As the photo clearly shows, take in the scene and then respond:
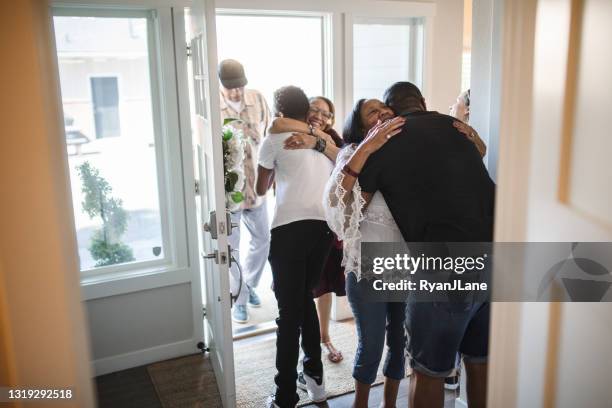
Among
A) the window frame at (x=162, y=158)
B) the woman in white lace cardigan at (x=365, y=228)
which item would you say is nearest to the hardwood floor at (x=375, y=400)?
the woman in white lace cardigan at (x=365, y=228)

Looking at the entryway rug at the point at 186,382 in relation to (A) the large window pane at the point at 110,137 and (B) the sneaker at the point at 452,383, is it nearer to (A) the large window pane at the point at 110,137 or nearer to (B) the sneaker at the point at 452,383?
(A) the large window pane at the point at 110,137

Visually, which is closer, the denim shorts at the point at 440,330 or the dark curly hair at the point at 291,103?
the denim shorts at the point at 440,330

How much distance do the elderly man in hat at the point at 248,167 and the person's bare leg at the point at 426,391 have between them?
1722 millimetres

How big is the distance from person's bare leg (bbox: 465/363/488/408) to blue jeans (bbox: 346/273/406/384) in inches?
13.0

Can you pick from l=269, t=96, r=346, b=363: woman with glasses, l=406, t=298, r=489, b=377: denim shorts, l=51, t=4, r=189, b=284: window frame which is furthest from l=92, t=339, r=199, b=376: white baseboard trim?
l=406, t=298, r=489, b=377: denim shorts

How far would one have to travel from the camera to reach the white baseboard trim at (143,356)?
311 cm

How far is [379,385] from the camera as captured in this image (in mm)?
2949

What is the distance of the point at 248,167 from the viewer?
376 centimetres

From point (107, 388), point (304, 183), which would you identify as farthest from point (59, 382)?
point (107, 388)

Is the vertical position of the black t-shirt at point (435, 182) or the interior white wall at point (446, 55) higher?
the interior white wall at point (446, 55)

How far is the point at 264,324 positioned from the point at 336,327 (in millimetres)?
502

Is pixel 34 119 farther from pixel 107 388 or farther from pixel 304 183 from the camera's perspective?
pixel 107 388

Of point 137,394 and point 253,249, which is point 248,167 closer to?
point 253,249

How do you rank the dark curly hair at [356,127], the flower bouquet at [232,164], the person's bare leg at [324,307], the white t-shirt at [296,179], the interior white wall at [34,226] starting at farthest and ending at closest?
1. the person's bare leg at [324,307]
2. the flower bouquet at [232,164]
3. the white t-shirt at [296,179]
4. the dark curly hair at [356,127]
5. the interior white wall at [34,226]
